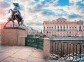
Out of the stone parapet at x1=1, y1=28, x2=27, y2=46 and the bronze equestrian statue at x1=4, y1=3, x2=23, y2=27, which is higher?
the bronze equestrian statue at x1=4, y1=3, x2=23, y2=27

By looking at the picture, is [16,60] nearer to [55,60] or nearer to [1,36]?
[55,60]

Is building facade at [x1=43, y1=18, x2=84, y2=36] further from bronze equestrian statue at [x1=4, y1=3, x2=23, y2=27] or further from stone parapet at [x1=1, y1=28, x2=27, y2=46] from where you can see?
stone parapet at [x1=1, y1=28, x2=27, y2=46]

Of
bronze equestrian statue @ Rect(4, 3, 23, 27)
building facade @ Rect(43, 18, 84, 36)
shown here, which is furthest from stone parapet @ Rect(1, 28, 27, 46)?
building facade @ Rect(43, 18, 84, 36)

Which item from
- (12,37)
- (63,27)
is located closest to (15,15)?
(12,37)

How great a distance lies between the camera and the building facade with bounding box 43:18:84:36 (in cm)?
9465

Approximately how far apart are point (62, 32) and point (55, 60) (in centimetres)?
8910

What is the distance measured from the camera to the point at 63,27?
317 ft

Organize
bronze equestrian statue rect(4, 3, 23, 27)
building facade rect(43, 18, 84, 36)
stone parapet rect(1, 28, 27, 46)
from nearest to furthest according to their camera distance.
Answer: stone parapet rect(1, 28, 27, 46), bronze equestrian statue rect(4, 3, 23, 27), building facade rect(43, 18, 84, 36)

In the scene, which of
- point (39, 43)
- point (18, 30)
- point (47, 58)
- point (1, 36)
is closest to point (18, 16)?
point (18, 30)

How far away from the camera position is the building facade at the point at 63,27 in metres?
94.7

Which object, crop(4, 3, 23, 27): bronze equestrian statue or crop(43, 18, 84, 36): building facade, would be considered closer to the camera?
crop(4, 3, 23, 27): bronze equestrian statue

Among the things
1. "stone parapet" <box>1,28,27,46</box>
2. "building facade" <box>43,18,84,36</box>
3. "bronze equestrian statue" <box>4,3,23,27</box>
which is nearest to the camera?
"stone parapet" <box>1,28,27,46</box>

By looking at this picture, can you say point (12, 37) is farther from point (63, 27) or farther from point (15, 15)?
point (63, 27)

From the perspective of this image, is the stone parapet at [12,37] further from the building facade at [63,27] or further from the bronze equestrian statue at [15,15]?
the building facade at [63,27]
